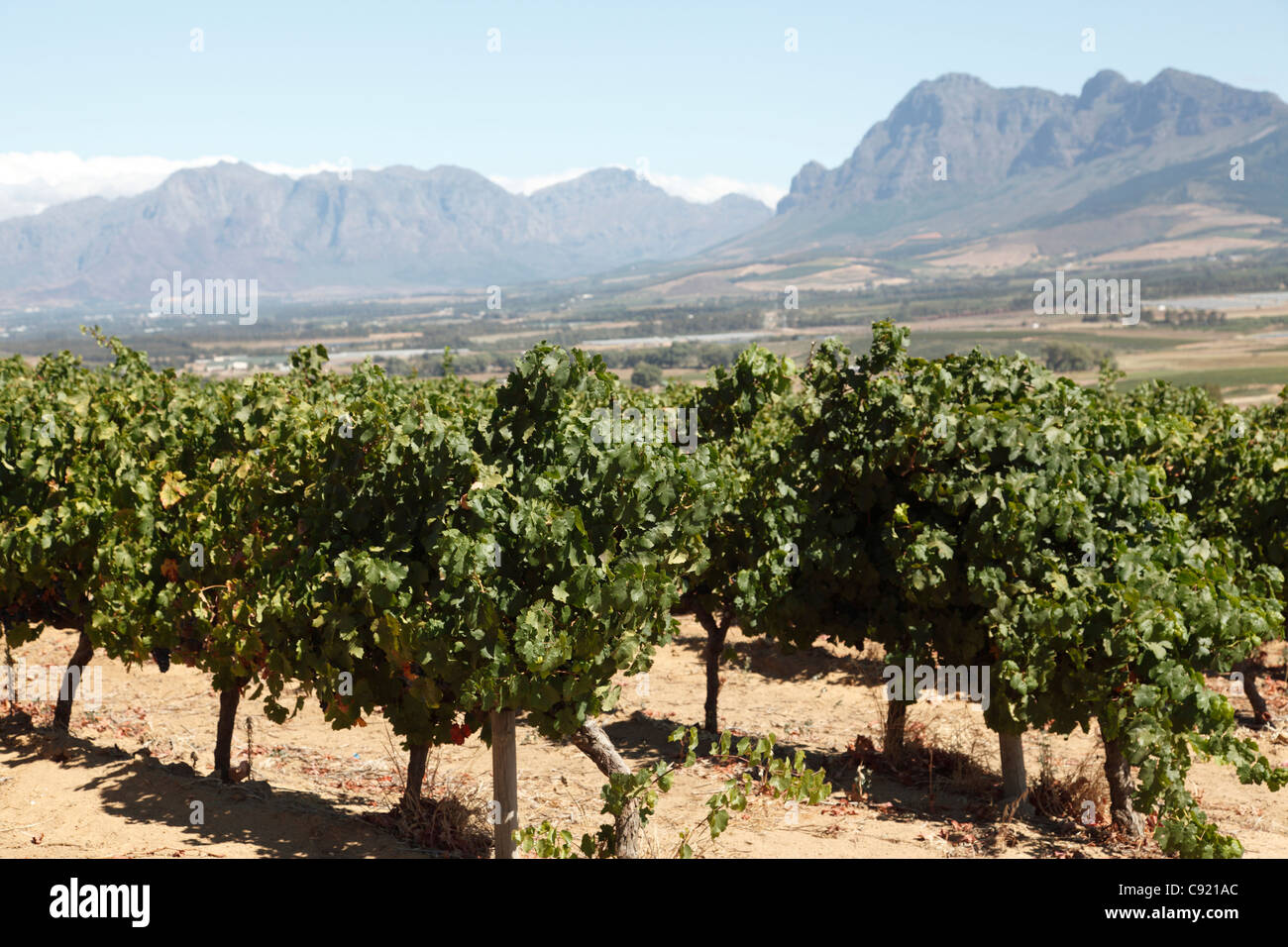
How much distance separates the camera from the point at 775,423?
22.5 m

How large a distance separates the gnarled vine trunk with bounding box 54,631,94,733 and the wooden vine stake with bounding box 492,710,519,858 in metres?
6.97

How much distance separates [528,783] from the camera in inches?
534

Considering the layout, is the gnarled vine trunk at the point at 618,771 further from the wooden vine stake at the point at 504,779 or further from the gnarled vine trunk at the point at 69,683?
the gnarled vine trunk at the point at 69,683

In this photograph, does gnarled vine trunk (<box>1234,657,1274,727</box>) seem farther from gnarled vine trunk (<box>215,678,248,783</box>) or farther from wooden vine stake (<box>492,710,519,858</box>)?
gnarled vine trunk (<box>215,678,248,783</box>)

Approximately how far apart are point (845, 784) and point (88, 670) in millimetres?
13045

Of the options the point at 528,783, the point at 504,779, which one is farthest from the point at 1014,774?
the point at 504,779

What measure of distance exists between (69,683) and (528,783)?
6.27 meters

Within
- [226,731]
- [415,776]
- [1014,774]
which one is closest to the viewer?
[415,776]

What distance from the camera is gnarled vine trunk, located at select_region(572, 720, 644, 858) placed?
354 inches

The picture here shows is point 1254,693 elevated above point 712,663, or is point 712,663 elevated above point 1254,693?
point 712,663

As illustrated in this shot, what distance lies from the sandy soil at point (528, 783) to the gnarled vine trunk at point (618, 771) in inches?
19.6

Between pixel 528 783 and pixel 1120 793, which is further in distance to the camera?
pixel 528 783

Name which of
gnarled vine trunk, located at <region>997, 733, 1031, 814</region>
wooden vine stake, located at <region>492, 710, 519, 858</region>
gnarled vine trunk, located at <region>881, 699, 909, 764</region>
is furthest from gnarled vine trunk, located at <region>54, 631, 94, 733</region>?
gnarled vine trunk, located at <region>997, 733, 1031, 814</region>

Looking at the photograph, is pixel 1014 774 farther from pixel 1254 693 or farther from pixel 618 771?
pixel 1254 693
